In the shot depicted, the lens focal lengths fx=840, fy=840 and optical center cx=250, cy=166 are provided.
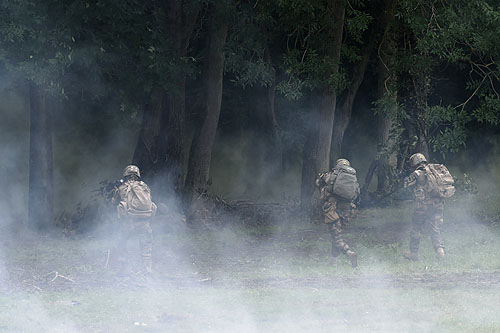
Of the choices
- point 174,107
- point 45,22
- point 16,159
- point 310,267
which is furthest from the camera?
point 16,159

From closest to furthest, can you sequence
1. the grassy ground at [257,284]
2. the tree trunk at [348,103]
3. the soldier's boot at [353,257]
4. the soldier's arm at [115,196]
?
1. the grassy ground at [257,284]
2. the soldier's arm at [115,196]
3. the soldier's boot at [353,257]
4. the tree trunk at [348,103]

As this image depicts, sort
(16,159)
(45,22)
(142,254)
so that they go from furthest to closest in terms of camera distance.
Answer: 1. (16,159)
2. (45,22)
3. (142,254)

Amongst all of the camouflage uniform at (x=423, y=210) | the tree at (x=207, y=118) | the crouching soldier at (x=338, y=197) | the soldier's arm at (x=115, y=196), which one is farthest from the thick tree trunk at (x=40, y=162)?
the camouflage uniform at (x=423, y=210)

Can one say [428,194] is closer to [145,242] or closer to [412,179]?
[412,179]

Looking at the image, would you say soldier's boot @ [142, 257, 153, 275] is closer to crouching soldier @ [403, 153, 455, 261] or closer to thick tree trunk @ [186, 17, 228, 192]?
crouching soldier @ [403, 153, 455, 261]

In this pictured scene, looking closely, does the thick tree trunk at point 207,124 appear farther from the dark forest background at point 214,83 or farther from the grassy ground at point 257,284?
the grassy ground at point 257,284

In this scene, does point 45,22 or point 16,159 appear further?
point 16,159

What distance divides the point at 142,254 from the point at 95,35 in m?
5.49

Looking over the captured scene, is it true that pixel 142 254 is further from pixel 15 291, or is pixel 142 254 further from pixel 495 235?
pixel 495 235

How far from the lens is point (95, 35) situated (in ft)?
52.4

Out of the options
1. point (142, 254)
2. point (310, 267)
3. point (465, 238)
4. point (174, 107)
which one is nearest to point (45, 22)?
point (174, 107)

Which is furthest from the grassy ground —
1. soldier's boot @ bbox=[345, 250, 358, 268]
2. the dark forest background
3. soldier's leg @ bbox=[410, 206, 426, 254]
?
the dark forest background

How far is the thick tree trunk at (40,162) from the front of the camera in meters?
17.3

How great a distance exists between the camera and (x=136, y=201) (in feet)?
39.3
